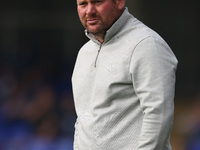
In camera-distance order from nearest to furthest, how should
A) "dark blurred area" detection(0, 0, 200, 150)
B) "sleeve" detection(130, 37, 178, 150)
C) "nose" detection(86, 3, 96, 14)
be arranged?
1. "sleeve" detection(130, 37, 178, 150)
2. "nose" detection(86, 3, 96, 14)
3. "dark blurred area" detection(0, 0, 200, 150)

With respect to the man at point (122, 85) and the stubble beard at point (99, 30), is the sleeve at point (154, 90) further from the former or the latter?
the stubble beard at point (99, 30)

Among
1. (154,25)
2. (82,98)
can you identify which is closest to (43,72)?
(154,25)

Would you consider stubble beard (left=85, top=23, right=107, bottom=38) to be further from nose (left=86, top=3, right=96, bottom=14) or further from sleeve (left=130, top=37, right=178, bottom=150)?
sleeve (left=130, top=37, right=178, bottom=150)

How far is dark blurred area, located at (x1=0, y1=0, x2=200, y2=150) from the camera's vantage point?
23.7 feet

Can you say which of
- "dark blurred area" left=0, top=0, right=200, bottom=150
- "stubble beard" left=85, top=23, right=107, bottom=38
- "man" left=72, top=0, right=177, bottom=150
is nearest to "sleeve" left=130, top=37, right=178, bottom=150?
"man" left=72, top=0, right=177, bottom=150

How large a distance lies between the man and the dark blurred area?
407 cm

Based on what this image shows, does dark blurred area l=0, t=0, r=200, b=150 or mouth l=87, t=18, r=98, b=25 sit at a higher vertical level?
mouth l=87, t=18, r=98, b=25

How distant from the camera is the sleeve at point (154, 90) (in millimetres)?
2260

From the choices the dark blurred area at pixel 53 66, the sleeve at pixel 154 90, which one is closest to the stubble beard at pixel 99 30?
the sleeve at pixel 154 90

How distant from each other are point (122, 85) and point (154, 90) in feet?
0.59

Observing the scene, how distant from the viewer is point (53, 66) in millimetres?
9711

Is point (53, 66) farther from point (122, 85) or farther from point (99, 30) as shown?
point (122, 85)

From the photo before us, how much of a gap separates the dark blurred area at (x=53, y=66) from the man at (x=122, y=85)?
13.4 feet

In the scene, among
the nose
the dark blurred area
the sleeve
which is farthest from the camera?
the dark blurred area
